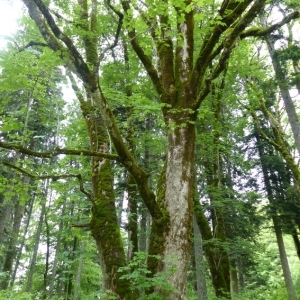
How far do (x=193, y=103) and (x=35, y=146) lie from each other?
11.3m

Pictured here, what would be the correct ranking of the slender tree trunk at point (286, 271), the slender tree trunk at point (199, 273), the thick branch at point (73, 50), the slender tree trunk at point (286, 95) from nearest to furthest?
the thick branch at point (73, 50) → the slender tree trunk at point (199, 273) → the slender tree trunk at point (286, 95) → the slender tree trunk at point (286, 271)

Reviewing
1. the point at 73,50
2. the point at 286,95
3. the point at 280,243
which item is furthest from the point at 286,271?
the point at 73,50

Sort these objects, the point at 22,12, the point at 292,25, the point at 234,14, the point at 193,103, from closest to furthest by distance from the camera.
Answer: the point at 234,14
the point at 193,103
the point at 22,12
the point at 292,25

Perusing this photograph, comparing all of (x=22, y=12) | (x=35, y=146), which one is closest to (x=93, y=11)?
(x=22, y=12)

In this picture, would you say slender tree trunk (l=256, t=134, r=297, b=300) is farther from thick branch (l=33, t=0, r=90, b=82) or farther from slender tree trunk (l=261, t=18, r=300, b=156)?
thick branch (l=33, t=0, r=90, b=82)

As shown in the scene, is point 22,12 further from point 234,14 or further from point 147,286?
point 147,286

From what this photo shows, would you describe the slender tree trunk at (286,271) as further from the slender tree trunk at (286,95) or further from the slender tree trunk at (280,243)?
the slender tree trunk at (286,95)

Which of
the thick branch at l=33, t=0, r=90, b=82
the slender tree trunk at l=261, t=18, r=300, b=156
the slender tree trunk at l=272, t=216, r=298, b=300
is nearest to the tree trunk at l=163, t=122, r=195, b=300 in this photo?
the thick branch at l=33, t=0, r=90, b=82

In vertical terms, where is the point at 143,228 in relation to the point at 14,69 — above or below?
below

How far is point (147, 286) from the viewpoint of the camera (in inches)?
127

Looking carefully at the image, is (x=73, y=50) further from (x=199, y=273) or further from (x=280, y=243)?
(x=280, y=243)

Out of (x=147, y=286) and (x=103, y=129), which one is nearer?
(x=147, y=286)

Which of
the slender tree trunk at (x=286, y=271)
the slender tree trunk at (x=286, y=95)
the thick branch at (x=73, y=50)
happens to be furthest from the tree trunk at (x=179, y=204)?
the slender tree trunk at (x=286, y=271)

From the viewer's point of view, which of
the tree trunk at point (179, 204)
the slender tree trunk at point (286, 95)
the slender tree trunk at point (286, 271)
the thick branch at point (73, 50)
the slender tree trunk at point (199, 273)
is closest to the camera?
the thick branch at point (73, 50)
